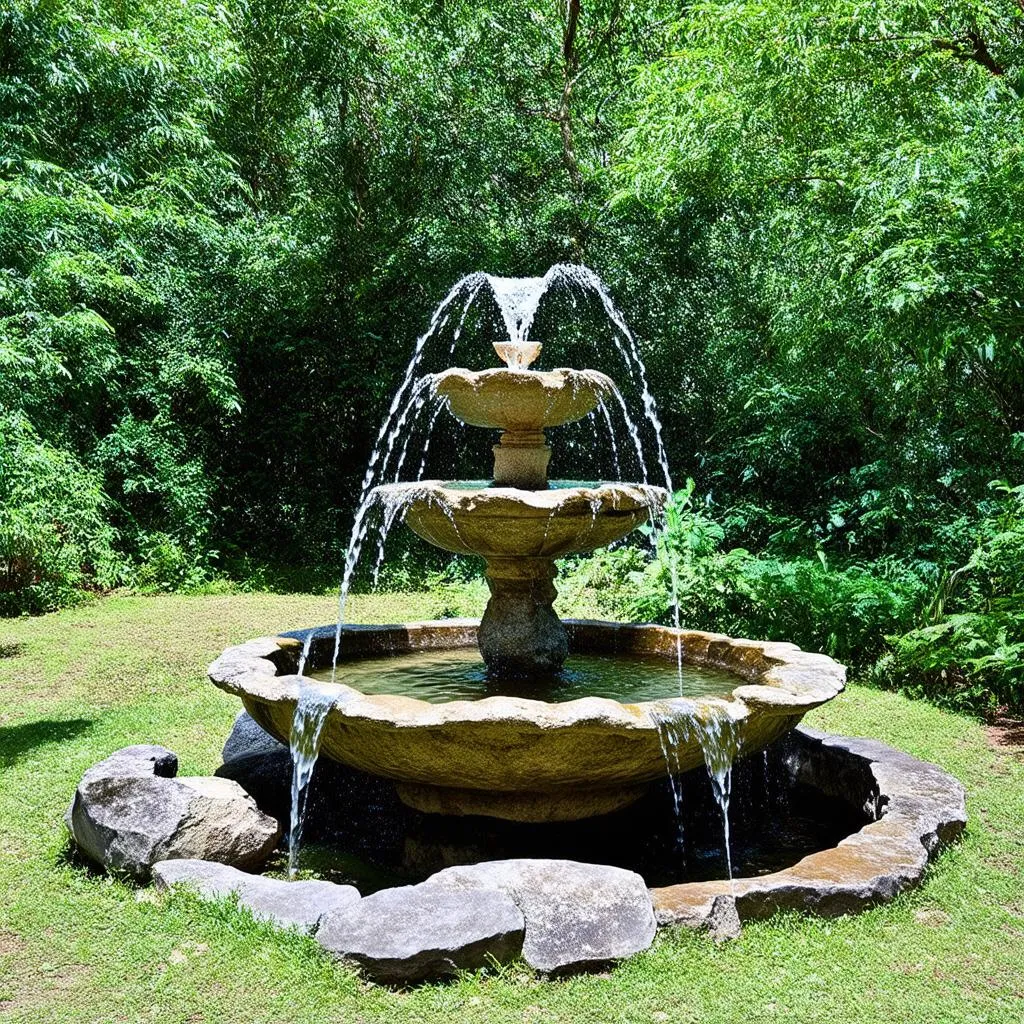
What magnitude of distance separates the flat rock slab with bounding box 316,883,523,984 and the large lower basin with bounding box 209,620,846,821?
628mm

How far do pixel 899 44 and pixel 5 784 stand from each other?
8.16m

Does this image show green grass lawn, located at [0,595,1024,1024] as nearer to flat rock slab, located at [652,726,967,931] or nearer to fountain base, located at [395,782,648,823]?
flat rock slab, located at [652,726,967,931]

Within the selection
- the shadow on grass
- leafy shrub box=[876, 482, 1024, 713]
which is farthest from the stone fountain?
leafy shrub box=[876, 482, 1024, 713]

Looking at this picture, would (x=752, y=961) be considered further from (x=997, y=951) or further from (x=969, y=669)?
(x=969, y=669)

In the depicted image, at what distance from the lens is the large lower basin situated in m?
3.79

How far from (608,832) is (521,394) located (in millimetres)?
2165

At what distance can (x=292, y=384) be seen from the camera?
13141 mm

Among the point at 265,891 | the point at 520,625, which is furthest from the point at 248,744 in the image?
the point at 265,891

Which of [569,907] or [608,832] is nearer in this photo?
[569,907]

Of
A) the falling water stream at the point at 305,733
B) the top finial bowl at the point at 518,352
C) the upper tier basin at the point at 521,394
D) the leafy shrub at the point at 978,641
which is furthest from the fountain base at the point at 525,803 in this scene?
the leafy shrub at the point at 978,641

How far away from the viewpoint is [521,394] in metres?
5.05

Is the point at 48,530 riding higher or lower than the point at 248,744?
higher

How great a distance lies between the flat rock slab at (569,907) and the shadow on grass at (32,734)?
3204 mm

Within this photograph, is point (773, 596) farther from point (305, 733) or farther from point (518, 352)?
point (305, 733)
